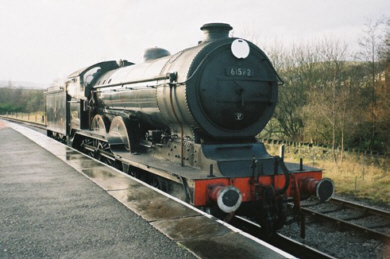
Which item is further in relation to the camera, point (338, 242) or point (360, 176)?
point (360, 176)

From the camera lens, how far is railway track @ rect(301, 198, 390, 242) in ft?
19.8

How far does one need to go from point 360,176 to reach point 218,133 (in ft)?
24.5

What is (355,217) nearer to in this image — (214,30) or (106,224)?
(214,30)

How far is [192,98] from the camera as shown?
213 inches

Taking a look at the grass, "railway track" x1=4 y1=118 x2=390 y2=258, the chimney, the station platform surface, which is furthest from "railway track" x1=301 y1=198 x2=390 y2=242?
the chimney

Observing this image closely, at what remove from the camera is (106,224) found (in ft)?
14.7

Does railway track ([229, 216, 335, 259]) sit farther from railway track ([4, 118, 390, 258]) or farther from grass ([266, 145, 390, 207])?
grass ([266, 145, 390, 207])

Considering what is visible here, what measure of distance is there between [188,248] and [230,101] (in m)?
2.67

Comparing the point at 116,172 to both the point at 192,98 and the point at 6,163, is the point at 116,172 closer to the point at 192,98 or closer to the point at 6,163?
the point at 192,98

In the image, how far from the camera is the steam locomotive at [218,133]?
16.9 ft

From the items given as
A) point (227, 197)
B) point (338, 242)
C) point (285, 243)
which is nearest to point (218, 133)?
point (227, 197)

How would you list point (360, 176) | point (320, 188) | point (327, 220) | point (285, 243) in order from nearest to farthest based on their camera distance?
point (320, 188) < point (285, 243) < point (327, 220) < point (360, 176)

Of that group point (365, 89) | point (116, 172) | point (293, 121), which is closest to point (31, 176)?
point (116, 172)

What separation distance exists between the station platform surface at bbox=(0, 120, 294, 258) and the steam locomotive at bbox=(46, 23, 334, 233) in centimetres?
44
